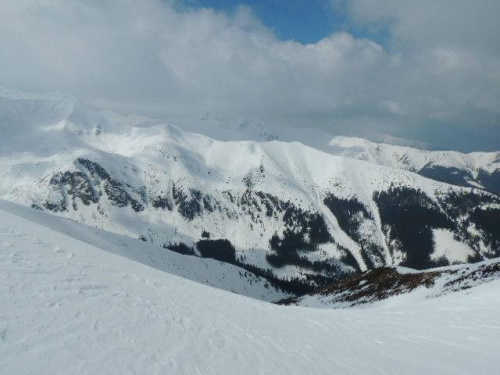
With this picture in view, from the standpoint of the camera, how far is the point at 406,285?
69.0m

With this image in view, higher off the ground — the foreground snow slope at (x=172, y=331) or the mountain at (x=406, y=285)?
the foreground snow slope at (x=172, y=331)

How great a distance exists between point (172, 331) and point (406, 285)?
6672 cm

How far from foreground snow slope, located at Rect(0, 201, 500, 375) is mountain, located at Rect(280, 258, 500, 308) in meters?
25.7

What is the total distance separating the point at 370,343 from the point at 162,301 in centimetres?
794

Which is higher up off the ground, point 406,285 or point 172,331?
point 172,331

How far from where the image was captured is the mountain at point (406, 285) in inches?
2090

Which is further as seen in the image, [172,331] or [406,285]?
[406,285]

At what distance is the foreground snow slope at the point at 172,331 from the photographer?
8.91m

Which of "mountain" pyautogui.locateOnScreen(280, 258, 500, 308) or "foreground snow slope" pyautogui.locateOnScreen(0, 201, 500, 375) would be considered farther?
"mountain" pyautogui.locateOnScreen(280, 258, 500, 308)

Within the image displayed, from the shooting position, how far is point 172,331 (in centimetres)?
1132

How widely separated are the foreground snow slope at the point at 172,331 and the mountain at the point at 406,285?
84.2 ft

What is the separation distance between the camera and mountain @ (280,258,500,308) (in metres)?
53.1

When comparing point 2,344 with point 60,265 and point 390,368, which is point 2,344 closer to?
point 60,265

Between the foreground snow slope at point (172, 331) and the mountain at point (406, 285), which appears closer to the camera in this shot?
the foreground snow slope at point (172, 331)
